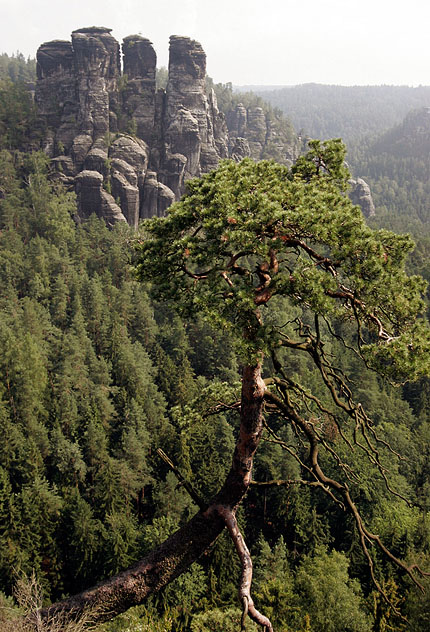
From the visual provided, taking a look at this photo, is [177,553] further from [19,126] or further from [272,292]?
[19,126]

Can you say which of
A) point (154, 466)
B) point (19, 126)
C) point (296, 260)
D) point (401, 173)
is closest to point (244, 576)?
point (296, 260)

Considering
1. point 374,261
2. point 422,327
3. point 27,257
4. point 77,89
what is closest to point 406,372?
point 422,327

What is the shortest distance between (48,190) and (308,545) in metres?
54.2

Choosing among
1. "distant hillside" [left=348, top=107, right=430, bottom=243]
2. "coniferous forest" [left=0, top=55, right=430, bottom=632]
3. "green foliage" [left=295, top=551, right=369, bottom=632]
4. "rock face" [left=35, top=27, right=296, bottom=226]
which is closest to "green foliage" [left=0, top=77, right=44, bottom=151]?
"rock face" [left=35, top=27, right=296, bottom=226]

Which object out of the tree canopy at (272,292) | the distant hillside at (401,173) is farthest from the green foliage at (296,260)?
the distant hillside at (401,173)

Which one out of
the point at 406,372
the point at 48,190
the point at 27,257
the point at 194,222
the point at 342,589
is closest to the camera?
the point at 406,372

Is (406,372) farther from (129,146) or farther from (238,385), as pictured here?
(129,146)

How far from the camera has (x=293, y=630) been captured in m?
21.0

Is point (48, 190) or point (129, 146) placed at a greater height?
point (129, 146)

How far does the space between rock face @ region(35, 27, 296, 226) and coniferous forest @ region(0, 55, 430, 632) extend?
14.4m

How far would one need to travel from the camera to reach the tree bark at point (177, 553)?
279 inches

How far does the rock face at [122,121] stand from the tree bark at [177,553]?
199 ft

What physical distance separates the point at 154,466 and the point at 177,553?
28901mm

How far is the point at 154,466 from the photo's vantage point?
Result: 34969mm
